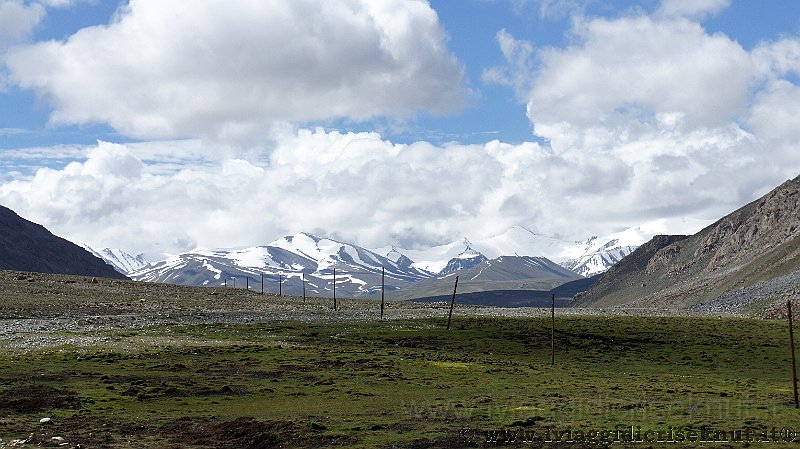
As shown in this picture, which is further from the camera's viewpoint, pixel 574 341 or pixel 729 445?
pixel 574 341

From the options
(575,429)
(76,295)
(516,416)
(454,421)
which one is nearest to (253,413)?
(454,421)

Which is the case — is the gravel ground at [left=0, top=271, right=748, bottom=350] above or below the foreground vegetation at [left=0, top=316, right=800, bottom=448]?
above

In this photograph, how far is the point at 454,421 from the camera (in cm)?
3569

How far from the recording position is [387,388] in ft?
168

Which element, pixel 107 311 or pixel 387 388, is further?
pixel 107 311

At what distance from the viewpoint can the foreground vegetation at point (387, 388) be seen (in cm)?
3212

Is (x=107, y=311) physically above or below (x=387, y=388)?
above

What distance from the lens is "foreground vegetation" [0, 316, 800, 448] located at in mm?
32125

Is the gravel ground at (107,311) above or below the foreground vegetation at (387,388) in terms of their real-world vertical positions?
above

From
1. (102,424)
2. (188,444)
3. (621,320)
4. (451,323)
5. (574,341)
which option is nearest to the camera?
(188,444)

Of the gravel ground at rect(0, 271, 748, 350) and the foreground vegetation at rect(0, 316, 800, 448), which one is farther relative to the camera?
the gravel ground at rect(0, 271, 748, 350)

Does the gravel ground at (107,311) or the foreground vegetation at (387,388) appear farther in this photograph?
the gravel ground at (107,311)

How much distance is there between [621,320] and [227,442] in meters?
97.8

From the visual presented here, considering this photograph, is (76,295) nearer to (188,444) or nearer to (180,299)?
(180,299)
